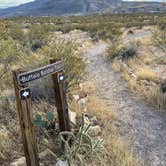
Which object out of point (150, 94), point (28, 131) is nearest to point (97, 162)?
point (28, 131)

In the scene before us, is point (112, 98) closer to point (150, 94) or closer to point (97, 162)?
point (150, 94)

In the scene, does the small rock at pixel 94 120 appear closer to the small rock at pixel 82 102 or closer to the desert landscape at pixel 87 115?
the desert landscape at pixel 87 115

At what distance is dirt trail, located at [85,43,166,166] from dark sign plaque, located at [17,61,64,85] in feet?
7.21

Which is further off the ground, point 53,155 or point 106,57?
point 53,155

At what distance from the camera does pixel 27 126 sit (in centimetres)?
525

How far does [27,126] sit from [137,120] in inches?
159

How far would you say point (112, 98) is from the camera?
10.7 metres

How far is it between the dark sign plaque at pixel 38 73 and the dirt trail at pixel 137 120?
86.6 inches

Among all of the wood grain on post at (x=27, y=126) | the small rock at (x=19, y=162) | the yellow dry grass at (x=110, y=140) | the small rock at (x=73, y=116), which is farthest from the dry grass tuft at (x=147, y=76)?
the wood grain on post at (x=27, y=126)

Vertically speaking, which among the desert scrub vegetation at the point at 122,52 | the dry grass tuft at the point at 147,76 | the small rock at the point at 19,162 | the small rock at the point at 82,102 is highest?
the small rock at the point at 19,162

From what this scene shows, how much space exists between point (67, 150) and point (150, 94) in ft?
15.9

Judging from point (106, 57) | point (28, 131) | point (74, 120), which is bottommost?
point (106, 57)

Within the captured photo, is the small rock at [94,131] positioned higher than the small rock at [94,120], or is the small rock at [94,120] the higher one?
the small rock at [94,131]

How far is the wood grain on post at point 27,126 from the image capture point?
5164mm
